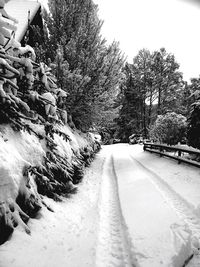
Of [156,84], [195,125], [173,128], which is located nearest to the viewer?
[195,125]

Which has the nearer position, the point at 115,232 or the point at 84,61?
the point at 115,232

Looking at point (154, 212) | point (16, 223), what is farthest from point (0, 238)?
point (154, 212)

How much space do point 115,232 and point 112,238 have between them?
21cm

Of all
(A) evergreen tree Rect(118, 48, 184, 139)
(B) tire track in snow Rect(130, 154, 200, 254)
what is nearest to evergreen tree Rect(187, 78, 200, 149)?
(B) tire track in snow Rect(130, 154, 200, 254)

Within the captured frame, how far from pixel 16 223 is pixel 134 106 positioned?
3704 cm

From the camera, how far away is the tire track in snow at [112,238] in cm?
274

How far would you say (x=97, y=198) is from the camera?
209 inches

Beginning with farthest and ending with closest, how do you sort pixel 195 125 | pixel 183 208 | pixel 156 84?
pixel 156 84 → pixel 195 125 → pixel 183 208

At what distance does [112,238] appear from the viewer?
335 centimetres

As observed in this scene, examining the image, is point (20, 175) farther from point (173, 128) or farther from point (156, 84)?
point (156, 84)

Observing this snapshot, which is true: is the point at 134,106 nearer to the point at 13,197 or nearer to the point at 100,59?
the point at 100,59

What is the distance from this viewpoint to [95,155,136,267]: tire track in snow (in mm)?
2736

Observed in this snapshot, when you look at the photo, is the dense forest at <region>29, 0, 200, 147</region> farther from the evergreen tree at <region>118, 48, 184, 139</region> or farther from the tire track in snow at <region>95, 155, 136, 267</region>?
the evergreen tree at <region>118, 48, 184, 139</region>

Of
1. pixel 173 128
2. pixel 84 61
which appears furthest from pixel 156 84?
pixel 84 61
